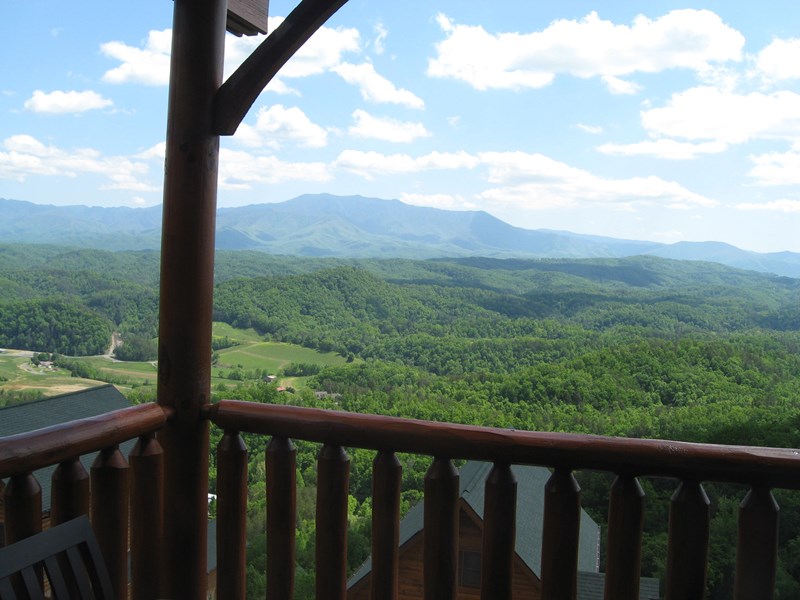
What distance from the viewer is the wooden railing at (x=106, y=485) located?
111cm

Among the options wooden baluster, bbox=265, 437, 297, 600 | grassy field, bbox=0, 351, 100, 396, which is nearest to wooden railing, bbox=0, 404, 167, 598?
wooden baluster, bbox=265, 437, 297, 600

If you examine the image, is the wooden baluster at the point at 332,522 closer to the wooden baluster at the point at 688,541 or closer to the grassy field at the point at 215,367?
the wooden baluster at the point at 688,541

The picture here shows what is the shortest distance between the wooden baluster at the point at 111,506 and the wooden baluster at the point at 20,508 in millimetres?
158

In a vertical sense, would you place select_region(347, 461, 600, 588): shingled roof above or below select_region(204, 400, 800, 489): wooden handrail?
below

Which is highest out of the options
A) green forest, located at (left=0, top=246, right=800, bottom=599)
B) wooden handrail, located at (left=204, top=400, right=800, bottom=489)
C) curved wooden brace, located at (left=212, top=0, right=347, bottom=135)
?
curved wooden brace, located at (left=212, top=0, right=347, bottom=135)

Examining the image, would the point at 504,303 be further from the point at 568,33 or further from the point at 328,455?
the point at 328,455

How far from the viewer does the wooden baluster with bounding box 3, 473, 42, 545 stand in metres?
1.11

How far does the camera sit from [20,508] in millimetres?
1111

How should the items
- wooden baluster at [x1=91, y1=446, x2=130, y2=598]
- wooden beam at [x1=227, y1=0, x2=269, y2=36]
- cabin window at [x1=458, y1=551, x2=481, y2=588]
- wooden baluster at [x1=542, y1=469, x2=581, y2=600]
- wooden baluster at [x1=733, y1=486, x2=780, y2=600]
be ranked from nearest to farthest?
wooden baluster at [x1=733, y1=486, x2=780, y2=600], wooden baluster at [x1=542, y1=469, x2=581, y2=600], wooden baluster at [x1=91, y1=446, x2=130, y2=598], wooden beam at [x1=227, y1=0, x2=269, y2=36], cabin window at [x1=458, y1=551, x2=481, y2=588]

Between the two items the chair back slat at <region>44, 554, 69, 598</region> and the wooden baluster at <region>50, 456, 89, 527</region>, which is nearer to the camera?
the chair back slat at <region>44, 554, 69, 598</region>

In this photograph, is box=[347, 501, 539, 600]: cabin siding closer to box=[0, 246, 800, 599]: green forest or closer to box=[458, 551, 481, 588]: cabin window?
box=[458, 551, 481, 588]: cabin window

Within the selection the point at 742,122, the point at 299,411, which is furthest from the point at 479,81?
the point at 299,411

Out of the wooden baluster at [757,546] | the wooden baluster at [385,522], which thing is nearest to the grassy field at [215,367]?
the wooden baluster at [385,522]

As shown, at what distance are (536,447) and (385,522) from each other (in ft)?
1.06
